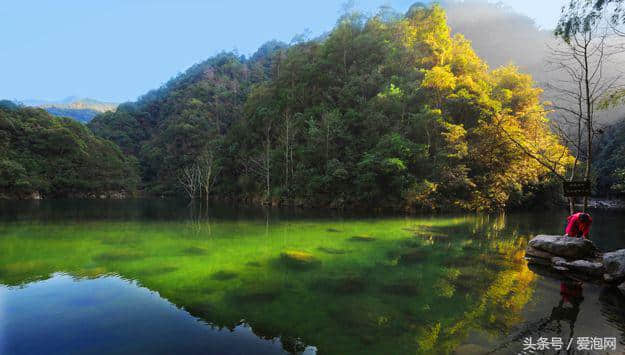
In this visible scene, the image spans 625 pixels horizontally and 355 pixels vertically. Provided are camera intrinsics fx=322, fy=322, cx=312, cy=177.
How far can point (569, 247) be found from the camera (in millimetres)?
8641

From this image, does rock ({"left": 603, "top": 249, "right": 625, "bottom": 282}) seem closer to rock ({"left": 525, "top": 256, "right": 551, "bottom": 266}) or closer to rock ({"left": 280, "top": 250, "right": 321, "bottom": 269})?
rock ({"left": 525, "top": 256, "right": 551, "bottom": 266})

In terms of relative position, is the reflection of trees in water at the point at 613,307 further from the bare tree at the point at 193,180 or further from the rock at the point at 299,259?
the bare tree at the point at 193,180

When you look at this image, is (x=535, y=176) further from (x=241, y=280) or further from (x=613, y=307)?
(x=241, y=280)

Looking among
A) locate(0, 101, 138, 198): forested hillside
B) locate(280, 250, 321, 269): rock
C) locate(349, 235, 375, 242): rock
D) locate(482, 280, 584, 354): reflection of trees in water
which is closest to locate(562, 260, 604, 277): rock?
locate(482, 280, 584, 354): reflection of trees in water

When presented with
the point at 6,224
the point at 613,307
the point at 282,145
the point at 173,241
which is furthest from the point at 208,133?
the point at 613,307

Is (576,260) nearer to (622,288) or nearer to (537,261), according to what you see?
(537,261)

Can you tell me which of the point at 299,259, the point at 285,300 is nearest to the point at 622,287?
the point at 285,300

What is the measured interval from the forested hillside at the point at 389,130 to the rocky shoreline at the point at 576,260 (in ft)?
15.3

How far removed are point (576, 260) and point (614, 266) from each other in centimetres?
122

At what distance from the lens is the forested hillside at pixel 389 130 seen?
24.3 metres

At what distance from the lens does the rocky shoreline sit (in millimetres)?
7188

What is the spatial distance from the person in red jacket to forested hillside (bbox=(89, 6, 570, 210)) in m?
3.95

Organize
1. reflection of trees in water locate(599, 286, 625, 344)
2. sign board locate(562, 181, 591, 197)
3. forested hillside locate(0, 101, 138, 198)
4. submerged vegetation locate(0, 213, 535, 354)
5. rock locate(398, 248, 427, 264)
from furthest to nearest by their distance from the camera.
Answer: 1. forested hillside locate(0, 101, 138, 198)
2. rock locate(398, 248, 427, 264)
3. sign board locate(562, 181, 591, 197)
4. reflection of trees in water locate(599, 286, 625, 344)
5. submerged vegetation locate(0, 213, 535, 354)

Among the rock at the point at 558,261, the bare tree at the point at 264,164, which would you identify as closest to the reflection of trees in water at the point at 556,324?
the rock at the point at 558,261
